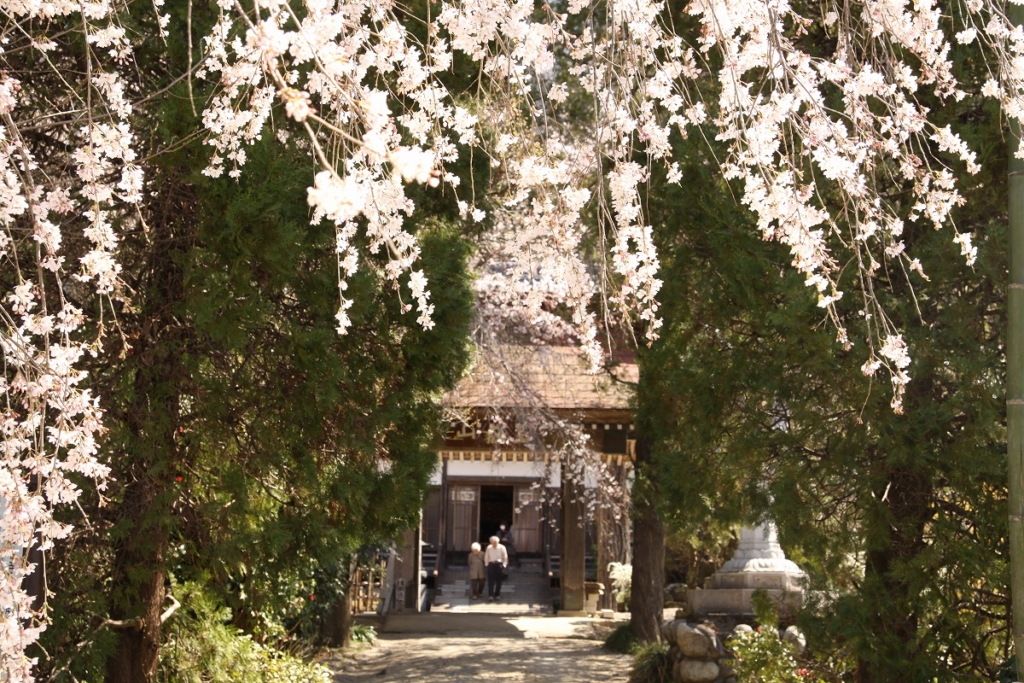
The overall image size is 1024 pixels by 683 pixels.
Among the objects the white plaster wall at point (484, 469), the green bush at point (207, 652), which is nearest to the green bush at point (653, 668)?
the green bush at point (207, 652)

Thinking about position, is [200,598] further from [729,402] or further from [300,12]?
[300,12]

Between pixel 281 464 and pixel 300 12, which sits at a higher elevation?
pixel 300 12

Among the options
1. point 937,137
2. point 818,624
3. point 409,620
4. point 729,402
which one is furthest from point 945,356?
point 409,620

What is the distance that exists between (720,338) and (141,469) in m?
2.98

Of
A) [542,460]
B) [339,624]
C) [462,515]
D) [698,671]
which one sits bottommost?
[698,671]

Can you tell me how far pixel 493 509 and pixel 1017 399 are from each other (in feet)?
59.2

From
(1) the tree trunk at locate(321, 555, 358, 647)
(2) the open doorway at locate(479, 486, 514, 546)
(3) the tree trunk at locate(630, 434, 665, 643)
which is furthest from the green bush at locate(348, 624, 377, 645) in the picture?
(2) the open doorway at locate(479, 486, 514, 546)

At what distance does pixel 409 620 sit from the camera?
13.0 metres

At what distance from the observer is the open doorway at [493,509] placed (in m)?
21.2

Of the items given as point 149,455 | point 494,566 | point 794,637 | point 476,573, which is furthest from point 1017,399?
point 476,573

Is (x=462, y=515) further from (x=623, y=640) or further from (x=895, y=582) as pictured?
(x=895, y=582)

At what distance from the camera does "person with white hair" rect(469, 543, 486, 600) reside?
15.2 metres

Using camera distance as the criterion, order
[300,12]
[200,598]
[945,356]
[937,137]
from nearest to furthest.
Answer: [937,137] → [300,12] → [945,356] → [200,598]

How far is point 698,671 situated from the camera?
8.52 m
